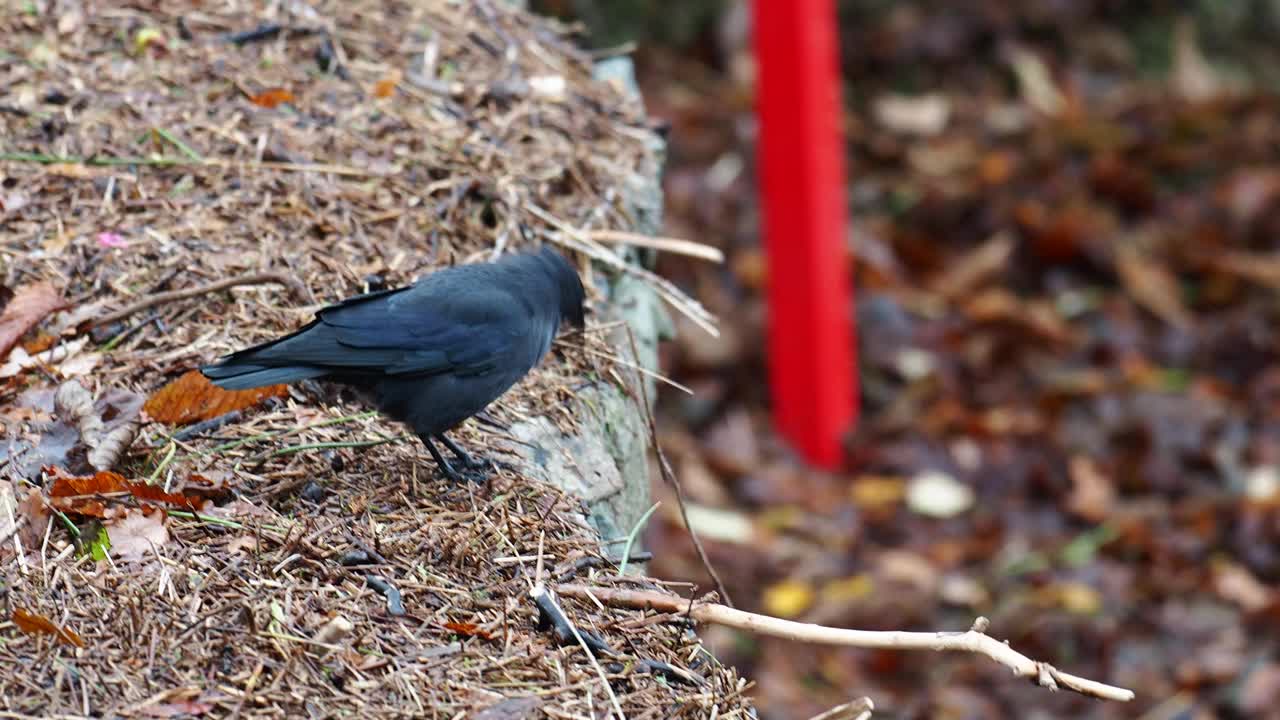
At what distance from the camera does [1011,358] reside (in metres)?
6.80

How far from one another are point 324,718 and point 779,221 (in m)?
4.26


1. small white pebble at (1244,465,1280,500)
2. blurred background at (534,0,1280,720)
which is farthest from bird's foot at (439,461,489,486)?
small white pebble at (1244,465,1280,500)

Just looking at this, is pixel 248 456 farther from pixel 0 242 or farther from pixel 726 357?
pixel 726 357

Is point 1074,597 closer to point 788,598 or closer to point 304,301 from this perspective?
point 788,598

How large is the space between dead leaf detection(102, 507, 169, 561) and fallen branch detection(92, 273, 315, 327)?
0.75m

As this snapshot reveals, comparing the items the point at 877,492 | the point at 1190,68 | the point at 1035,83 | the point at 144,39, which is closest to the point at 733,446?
the point at 877,492

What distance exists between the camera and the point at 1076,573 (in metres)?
5.54

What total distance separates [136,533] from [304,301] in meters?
0.96

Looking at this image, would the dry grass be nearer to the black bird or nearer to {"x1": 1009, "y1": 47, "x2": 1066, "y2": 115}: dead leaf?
the black bird

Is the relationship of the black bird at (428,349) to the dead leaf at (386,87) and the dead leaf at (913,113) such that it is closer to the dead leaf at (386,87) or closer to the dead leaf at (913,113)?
the dead leaf at (386,87)

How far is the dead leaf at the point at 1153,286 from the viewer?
697cm

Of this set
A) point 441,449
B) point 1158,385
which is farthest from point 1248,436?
point 441,449

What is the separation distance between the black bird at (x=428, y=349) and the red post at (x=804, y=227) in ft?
9.67

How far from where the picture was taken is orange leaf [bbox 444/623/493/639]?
2.58 metres
